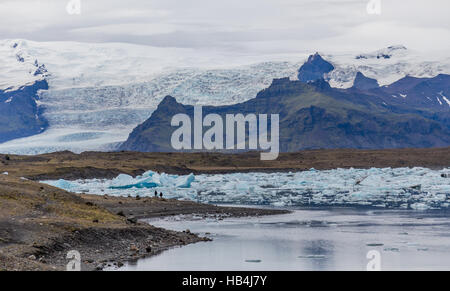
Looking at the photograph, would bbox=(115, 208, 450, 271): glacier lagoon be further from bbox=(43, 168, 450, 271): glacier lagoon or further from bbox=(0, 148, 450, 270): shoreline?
bbox=(0, 148, 450, 270): shoreline

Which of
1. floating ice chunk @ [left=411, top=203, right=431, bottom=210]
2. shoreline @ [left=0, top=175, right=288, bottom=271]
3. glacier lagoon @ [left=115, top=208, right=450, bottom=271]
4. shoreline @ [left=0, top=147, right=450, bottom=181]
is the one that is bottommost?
shoreline @ [left=0, top=147, right=450, bottom=181]

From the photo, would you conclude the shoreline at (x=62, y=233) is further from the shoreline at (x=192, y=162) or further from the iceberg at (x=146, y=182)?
the shoreline at (x=192, y=162)

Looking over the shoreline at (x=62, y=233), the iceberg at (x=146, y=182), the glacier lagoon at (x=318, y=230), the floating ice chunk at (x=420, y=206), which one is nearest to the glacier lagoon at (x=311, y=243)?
the glacier lagoon at (x=318, y=230)

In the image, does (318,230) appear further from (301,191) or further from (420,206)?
(301,191)

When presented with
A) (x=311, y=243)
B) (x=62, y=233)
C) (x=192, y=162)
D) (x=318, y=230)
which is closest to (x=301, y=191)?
(x=318, y=230)

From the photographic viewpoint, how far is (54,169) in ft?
316

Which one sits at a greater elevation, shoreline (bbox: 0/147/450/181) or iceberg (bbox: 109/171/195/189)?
iceberg (bbox: 109/171/195/189)

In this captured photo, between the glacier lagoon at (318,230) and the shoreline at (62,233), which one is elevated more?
the shoreline at (62,233)

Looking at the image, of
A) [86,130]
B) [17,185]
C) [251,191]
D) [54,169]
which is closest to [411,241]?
[17,185]

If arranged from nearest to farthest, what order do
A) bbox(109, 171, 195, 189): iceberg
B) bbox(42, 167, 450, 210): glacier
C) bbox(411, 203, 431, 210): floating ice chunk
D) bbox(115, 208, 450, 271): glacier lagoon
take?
bbox(115, 208, 450, 271): glacier lagoon, bbox(411, 203, 431, 210): floating ice chunk, bbox(42, 167, 450, 210): glacier, bbox(109, 171, 195, 189): iceberg

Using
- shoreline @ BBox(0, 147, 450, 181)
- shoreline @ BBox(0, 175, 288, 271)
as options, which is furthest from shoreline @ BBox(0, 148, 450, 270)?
shoreline @ BBox(0, 147, 450, 181)

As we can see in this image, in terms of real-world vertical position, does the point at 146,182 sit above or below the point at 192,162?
above

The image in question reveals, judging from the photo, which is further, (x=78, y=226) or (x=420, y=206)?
(x=420, y=206)

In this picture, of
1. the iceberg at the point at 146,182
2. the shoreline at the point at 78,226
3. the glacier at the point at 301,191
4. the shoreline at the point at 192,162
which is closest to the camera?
the shoreline at the point at 78,226
